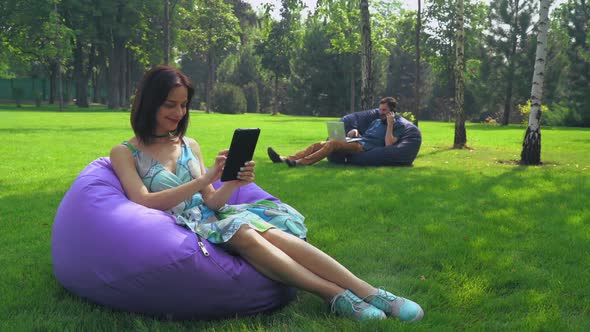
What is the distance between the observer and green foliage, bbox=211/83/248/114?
1845 inches

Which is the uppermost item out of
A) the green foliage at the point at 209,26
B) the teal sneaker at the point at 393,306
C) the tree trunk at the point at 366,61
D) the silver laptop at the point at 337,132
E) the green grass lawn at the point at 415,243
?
the green foliage at the point at 209,26

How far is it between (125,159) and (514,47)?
34.8 m

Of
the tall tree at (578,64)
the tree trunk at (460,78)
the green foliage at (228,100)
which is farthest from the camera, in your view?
the green foliage at (228,100)

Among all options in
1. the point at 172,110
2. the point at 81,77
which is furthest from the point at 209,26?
the point at 172,110

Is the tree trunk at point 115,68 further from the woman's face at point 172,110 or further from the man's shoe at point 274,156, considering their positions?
→ the woman's face at point 172,110

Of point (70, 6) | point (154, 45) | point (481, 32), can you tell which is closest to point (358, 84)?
point (481, 32)

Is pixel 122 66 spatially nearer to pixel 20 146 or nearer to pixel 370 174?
pixel 20 146

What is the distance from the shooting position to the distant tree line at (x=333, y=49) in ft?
107

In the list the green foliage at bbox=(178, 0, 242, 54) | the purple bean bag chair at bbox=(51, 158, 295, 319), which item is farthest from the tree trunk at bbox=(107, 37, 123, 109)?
the purple bean bag chair at bbox=(51, 158, 295, 319)

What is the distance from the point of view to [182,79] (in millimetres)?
3449

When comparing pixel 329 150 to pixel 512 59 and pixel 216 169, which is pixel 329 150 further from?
pixel 512 59

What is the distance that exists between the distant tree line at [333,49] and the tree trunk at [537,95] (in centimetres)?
725

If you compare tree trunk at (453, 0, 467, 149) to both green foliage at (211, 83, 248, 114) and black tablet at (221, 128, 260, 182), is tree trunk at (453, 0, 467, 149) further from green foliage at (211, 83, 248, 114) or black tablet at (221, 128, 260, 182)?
green foliage at (211, 83, 248, 114)

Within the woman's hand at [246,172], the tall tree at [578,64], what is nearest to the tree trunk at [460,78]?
the woman's hand at [246,172]
